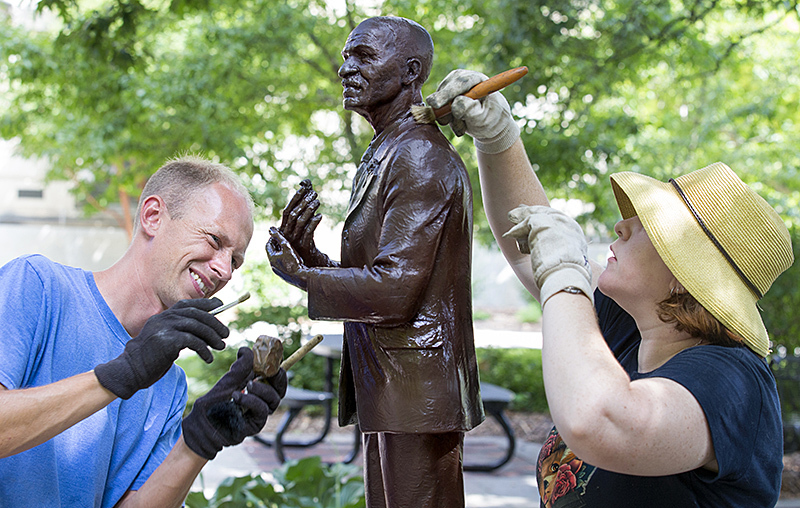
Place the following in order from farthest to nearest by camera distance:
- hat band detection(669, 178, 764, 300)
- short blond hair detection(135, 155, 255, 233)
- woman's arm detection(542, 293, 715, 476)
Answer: short blond hair detection(135, 155, 255, 233) → hat band detection(669, 178, 764, 300) → woman's arm detection(542, 293, 715, 476)

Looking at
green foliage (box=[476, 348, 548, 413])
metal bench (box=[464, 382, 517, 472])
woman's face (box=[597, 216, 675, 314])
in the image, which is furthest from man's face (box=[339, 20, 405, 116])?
green foliage (box=[476, 348, 548, 413])

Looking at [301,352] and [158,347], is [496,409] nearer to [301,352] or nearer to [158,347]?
[301,352]

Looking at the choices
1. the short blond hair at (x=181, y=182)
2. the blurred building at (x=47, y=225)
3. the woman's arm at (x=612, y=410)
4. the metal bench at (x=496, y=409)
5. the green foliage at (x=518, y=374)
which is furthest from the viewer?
the blurred building at (x=47, y=225)

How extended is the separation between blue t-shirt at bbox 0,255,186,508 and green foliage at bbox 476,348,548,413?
740cm

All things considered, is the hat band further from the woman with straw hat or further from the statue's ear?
the statue's ear

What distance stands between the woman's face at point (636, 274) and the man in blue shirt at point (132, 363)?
916 millimetres

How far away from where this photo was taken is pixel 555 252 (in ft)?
5.08

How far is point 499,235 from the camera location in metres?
2.20

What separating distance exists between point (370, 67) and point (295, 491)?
292 centimetres

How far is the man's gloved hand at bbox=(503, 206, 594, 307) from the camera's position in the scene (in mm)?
1510

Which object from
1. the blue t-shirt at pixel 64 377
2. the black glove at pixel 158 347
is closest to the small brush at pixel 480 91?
the black glove at pixel 158 347

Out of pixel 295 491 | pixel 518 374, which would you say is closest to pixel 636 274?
pixel 295 491

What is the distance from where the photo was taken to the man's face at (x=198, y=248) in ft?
6.21

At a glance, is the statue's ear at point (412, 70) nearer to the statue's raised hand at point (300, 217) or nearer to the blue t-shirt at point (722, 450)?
the statue's raised hand at point (300, 217)
